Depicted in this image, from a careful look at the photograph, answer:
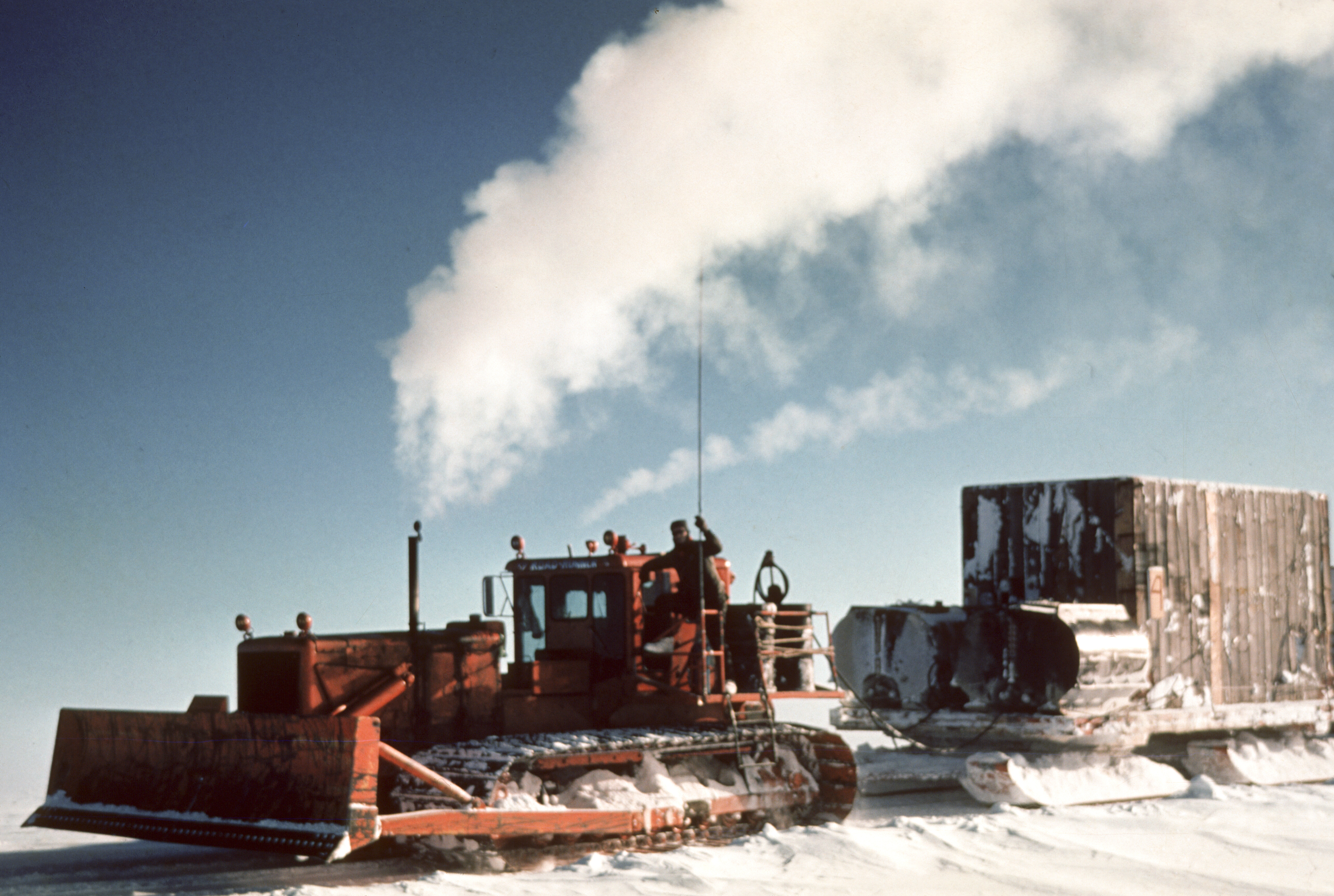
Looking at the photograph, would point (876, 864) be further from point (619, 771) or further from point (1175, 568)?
point (1175, 568)

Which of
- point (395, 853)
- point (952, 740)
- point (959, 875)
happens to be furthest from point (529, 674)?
point (952, 740)

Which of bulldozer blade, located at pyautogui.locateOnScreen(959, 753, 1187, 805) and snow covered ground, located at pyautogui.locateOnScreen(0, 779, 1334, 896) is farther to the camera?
bulldozer blade, located at pyautogui.locateOnScreen(959, 753, 1187, 805)

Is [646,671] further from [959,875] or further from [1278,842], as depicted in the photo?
[1278,842]

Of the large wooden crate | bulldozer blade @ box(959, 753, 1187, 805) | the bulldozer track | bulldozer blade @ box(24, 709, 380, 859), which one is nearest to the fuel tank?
the large wooden crate

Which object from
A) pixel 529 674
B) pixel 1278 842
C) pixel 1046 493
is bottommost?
pixel 1278 842

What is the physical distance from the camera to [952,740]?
16312mm

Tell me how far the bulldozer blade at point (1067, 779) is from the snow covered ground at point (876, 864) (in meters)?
0.57

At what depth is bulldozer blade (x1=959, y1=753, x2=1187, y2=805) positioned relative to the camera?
49.3 ft

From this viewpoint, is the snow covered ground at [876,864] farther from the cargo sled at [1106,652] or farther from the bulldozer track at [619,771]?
the cargo sled at [1106,652]

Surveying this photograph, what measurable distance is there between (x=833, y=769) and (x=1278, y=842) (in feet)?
14.2

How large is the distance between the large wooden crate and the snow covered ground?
318 cm

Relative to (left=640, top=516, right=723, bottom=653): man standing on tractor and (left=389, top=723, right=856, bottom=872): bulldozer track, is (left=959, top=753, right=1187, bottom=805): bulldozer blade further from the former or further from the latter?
(left=640, top=516, right=723, bottom=653): man standing on tractor

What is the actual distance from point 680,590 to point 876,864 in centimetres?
306

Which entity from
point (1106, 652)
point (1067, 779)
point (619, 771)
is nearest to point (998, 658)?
point (1106, 652)
